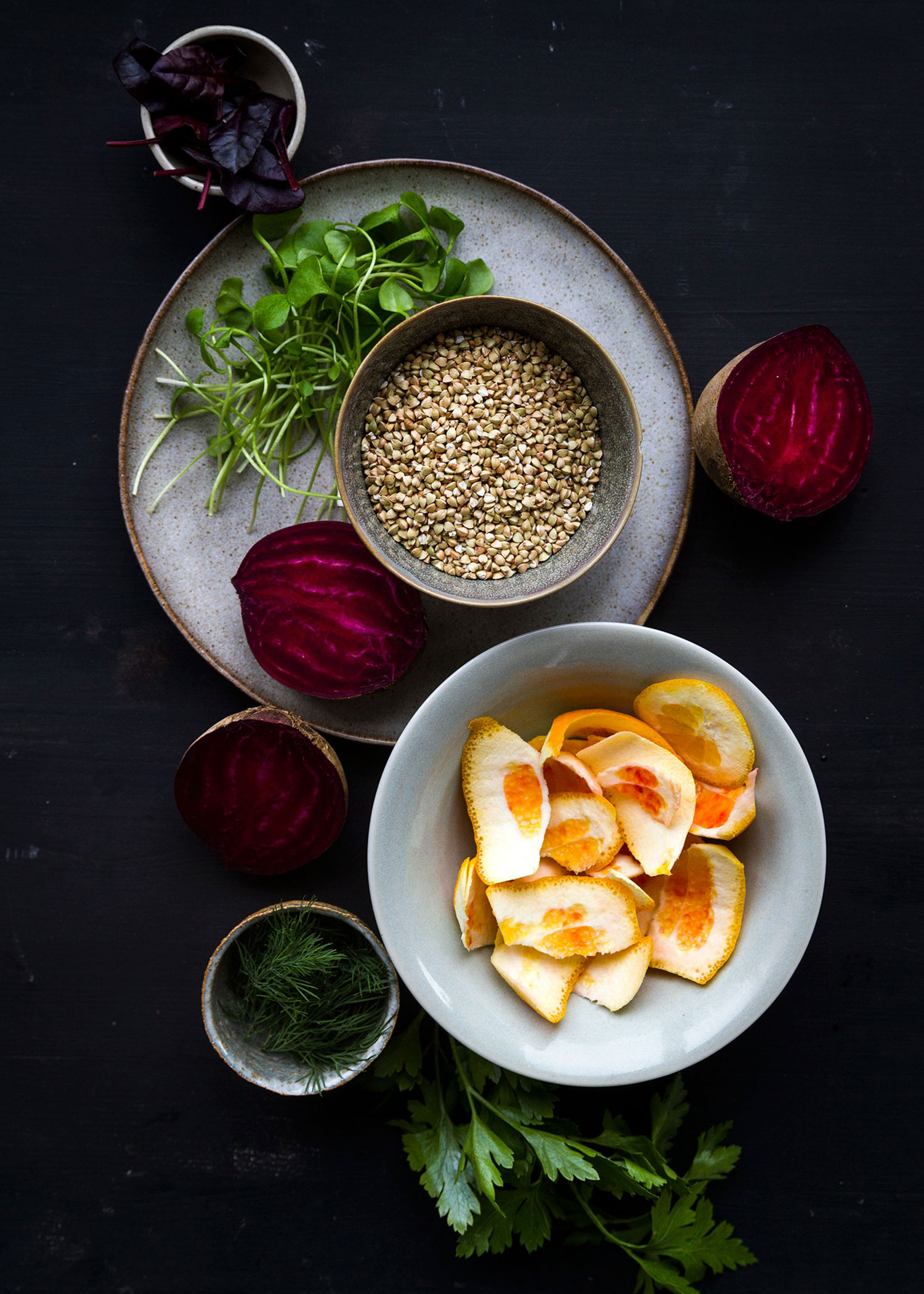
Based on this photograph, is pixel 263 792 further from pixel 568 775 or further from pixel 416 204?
pixel 416 204

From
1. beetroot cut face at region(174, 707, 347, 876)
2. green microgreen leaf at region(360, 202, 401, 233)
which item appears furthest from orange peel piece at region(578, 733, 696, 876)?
green microgreen leaf at region(360, 202, 401, 233)

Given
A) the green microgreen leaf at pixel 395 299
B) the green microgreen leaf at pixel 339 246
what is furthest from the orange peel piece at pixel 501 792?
the green microgreen leaf at pixel 339 246

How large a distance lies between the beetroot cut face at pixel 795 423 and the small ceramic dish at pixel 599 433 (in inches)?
5.7

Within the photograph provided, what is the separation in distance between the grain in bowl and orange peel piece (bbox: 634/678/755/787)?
25 centimetres

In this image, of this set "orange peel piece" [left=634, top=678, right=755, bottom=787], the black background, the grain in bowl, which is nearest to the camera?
"orange peel piece" [left=634, top=678, right=755, bottom=787]

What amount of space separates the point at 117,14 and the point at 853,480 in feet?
4.17

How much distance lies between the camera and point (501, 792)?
1.06 meters

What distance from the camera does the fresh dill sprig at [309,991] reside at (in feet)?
3.77

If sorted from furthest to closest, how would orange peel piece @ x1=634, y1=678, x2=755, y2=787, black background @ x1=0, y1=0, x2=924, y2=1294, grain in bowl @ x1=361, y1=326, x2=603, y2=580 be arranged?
black background @ x1=0, y1=0, x2=924, y2=1294, grain in bowl @ x1=361, y1=326, x2=603, y2=580, orange peel piece @ x1=634, y1=678, x2=755, y2=787

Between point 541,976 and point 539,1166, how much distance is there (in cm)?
43

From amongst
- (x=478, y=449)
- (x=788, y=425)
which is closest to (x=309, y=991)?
(x=478, y=449)

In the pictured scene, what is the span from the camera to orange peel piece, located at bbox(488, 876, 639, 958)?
1021 millimetres

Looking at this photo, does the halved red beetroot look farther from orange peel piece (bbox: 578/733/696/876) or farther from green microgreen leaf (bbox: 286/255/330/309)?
green microgreen leaf (bbox: 286/255/330/309)

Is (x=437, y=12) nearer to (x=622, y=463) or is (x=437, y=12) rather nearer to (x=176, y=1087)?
(x=622, y=463)
